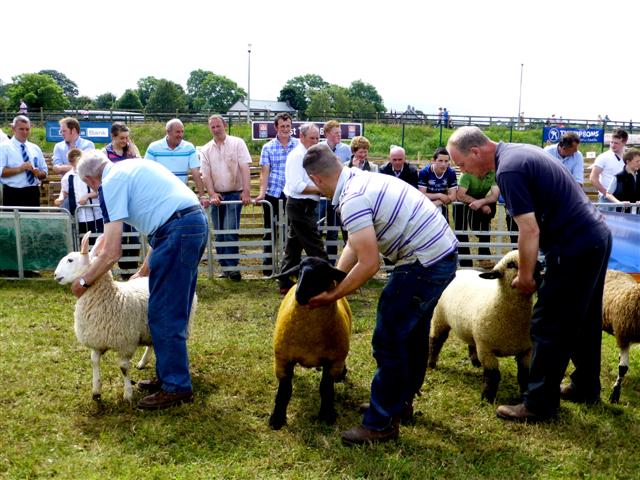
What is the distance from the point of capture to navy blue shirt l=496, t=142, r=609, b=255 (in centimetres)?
398

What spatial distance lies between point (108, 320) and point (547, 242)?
11.0ft

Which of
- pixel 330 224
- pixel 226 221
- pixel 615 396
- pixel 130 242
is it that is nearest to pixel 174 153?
pixel 226 221

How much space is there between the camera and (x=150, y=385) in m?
5.15

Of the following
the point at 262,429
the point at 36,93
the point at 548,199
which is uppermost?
the point at 36,93

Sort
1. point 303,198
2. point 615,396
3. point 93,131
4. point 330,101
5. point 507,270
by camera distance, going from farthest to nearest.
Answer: point 330,101 < point 93,131 < point 303,198 < point 615,396 < point 507,270

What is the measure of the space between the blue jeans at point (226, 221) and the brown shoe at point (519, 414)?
539cm

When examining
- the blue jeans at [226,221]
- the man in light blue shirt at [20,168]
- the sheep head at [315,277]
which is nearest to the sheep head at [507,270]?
the sheep head at [315,277]

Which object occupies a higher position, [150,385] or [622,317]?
[622,317]

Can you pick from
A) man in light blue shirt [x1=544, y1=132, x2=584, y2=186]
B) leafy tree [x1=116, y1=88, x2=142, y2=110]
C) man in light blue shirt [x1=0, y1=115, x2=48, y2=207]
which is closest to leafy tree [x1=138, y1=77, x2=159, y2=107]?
leafy tree [x1=116, y1=88, x2=142, y2=110]

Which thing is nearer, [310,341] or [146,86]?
[310,341]

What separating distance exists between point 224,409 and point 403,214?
2.18m

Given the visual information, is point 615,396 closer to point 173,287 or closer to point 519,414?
point 519,414

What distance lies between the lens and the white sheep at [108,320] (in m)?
4.79

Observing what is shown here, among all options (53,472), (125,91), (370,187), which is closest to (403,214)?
(370,187)
